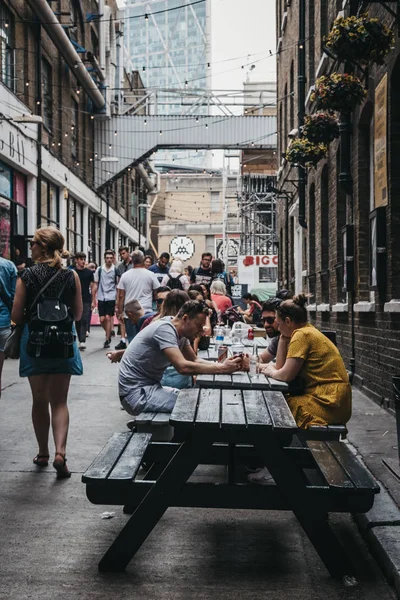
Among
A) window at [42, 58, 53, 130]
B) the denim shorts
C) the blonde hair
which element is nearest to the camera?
the blonde hair

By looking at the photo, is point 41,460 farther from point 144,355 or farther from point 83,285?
point 83,285

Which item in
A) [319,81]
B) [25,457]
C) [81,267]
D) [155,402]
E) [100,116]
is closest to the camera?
[155,402]

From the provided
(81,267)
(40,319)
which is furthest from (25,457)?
(81,267)

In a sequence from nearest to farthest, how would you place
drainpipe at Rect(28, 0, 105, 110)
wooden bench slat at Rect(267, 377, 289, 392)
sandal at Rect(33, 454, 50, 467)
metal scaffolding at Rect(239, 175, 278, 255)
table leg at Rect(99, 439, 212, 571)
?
1. table leg at Rect(99, 439, 212, 571)
2. wooden bench slat at Rect(267, 377, 289, 392)
3. sandal at Rect(33, 454, 50, 467)
4. drainpipe at Rect(28, 0, 105, 110)
5. metal scaffolding at Rect(239, 175, 278, 255)

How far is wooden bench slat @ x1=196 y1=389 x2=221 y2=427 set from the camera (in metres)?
4.36

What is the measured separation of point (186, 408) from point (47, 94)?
23945 mm

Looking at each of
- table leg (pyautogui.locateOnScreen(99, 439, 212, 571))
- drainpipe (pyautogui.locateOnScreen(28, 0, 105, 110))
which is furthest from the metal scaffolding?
table leg (pyautogui.locateOnScreen(99, 439, 212, 571))

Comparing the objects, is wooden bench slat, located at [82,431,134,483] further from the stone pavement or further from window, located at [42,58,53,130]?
window, located at [42,58,53,130]

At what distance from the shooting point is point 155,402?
6.47 meters

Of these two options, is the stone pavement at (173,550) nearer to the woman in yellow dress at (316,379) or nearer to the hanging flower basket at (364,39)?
the woman in yellow dress at (316,379)

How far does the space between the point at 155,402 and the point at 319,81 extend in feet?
21.4

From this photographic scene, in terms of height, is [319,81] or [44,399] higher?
[319,81]

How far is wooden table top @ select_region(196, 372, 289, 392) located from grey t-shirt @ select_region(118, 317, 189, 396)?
33 cm

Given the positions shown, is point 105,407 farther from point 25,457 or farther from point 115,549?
point 115,549
